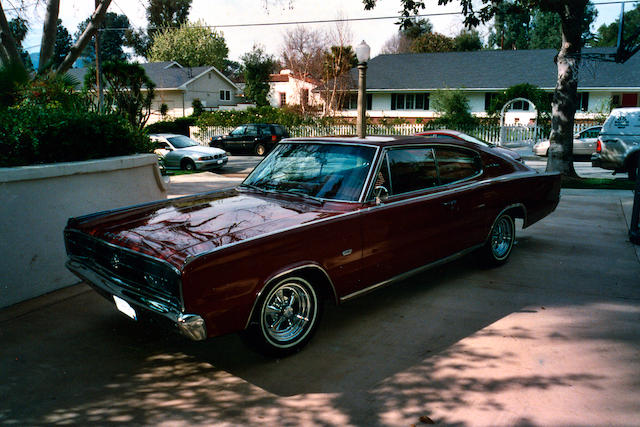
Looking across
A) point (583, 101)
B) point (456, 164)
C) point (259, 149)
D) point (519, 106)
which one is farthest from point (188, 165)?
point (583, 101)

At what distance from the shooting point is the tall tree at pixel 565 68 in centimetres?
1321

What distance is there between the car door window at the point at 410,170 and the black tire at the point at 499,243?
1.24m

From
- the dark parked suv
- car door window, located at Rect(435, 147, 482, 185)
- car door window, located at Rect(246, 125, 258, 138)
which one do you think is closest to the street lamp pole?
car door window, located at Rect(435, 147, 482, 185)

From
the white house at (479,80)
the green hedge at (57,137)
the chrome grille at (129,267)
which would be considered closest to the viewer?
the chrome grille at (129,267)

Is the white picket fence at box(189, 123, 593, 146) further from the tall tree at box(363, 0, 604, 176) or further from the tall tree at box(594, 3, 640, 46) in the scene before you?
the tall tree at box(594, 3, 640, 46)

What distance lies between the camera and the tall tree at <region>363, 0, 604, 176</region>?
13.2 metres

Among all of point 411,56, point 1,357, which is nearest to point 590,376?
point 1,357

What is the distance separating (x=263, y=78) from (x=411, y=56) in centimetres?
1663

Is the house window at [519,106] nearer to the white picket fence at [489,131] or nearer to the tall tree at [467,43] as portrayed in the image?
the white picket fence at [489,131]

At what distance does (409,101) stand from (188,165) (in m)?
23.4

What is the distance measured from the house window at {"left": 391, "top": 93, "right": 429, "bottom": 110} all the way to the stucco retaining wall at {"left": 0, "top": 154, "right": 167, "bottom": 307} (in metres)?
33.5

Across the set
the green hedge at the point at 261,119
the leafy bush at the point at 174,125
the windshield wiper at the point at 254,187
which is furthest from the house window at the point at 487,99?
the windshield wiper at the point at 254,187

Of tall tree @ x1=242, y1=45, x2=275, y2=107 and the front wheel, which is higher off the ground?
tall tree @ x1=242, y1=45, x2=275, y2=107

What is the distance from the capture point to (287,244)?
3.86m
